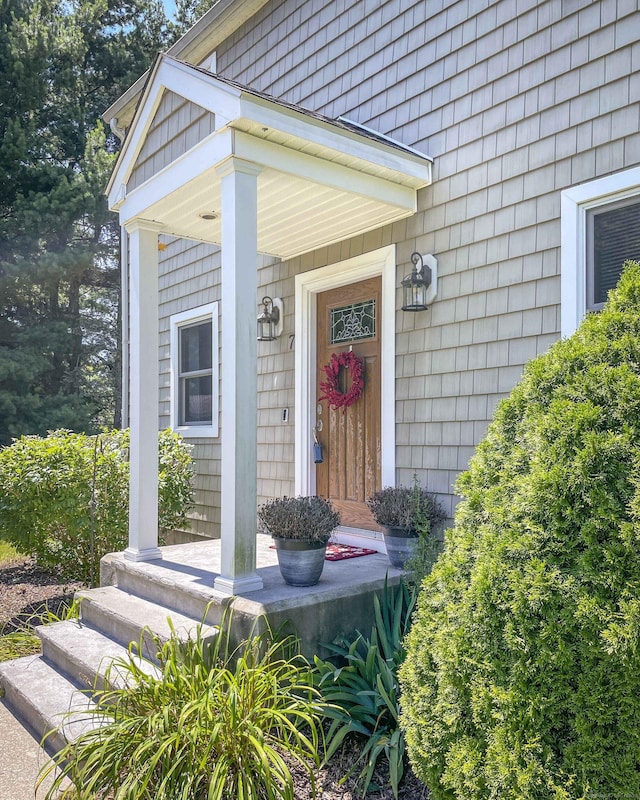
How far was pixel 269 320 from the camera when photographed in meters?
5.52

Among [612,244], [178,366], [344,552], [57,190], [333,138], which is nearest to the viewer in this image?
[612,244]

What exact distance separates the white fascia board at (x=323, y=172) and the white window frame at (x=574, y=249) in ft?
3.73

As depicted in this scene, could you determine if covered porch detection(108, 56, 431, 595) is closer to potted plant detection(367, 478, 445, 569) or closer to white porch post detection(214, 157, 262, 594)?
white porch post detection(214, 157, 262, 594)

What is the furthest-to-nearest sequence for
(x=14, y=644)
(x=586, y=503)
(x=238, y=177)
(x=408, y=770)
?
1. (x=14, y=644)
2. (x=238, y=177)
3. (x=408, y=770)
4. (x=586, y=503)

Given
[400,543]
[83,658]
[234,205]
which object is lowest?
[83,658]

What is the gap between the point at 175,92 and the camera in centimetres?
382

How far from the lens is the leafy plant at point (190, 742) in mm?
2221

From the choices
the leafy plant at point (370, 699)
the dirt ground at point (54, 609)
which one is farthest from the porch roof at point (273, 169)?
the dirt ground at point (54, 609)

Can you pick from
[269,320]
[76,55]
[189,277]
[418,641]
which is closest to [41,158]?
[76,55]

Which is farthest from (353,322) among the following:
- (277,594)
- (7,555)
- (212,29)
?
(7,555)

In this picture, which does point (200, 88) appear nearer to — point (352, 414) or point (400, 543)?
point (352, 414)

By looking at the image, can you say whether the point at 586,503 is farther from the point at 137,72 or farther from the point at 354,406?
the point at 137,72

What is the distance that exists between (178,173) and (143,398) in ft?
4.95

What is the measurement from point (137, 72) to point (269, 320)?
1325 centimetres
